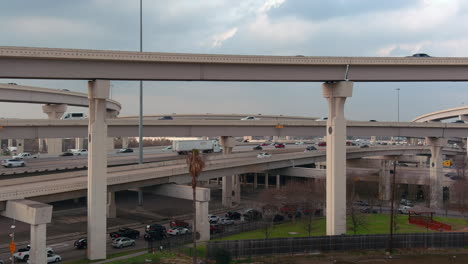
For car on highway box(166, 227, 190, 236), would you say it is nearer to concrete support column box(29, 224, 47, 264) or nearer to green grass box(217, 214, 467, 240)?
green grass box(217, 214, 467, 240)

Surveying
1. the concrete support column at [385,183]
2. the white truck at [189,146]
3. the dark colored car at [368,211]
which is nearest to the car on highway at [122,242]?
the dark colored car at [368,211]

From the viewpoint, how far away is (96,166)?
31.6 m

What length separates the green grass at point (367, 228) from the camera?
4098 cm

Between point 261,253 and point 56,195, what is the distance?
16.5 metres

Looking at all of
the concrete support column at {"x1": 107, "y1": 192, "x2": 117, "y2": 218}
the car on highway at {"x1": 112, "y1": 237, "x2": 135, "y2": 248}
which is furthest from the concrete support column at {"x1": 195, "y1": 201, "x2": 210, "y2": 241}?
the concrete support column at {"x1": 107, "y1": 192, "x2": 117, "y2": 218}

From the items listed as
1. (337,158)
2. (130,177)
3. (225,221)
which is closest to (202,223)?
(130,177)

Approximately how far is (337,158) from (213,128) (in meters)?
32.6

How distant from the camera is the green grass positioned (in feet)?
134

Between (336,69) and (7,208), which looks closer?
(7,208)

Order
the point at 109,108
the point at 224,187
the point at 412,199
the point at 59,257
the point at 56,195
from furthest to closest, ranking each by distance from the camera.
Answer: the point at 109,108 < the point at 412,199 < the point at 224,187 < the point at 56,195 < the point at 59,257

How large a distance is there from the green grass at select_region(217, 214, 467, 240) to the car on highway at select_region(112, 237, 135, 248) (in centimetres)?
832

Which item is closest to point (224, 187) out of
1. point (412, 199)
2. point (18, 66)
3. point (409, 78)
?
point (412, 199)

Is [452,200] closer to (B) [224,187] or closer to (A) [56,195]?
(B) [224,187]

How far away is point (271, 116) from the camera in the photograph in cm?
16025
